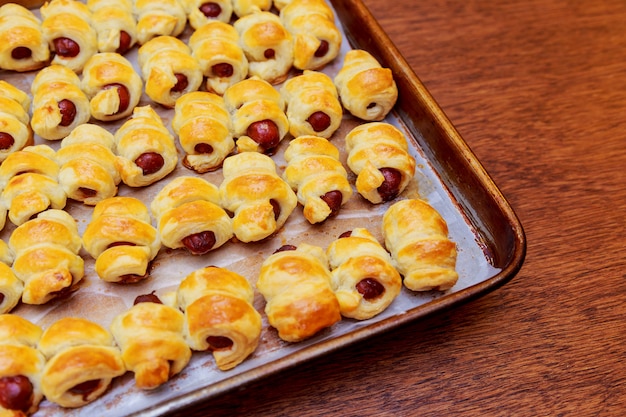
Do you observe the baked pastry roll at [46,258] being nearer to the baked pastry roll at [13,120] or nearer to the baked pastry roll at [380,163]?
the baked pastry roll at [13,120]

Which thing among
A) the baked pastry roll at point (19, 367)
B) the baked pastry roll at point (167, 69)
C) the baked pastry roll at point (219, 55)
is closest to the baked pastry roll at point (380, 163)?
the baked pastry roll at point (219, 55)

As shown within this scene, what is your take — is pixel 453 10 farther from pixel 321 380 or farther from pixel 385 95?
pixel 321 380

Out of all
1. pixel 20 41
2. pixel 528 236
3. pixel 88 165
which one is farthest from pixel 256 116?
pixel 528 236

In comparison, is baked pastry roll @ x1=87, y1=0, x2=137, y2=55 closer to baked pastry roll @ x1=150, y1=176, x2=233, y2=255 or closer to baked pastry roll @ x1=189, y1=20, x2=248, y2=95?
baked pastry roll @ x1=189, y1=20, x2=248, y2=95

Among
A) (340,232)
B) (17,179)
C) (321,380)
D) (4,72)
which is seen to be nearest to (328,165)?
(340,232)

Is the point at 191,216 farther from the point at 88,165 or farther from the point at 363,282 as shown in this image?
the point at 363,282
